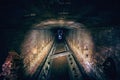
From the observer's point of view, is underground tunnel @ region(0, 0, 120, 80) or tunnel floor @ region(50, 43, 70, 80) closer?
underground tunnel @ region(0, 0, 120, 80)

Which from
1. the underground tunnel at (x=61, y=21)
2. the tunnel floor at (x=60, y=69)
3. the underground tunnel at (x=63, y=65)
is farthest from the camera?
the tunnel floor at (x=60, y=69)

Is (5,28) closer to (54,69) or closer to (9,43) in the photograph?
(9,43)

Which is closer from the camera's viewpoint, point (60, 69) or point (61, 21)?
point (61, 21)

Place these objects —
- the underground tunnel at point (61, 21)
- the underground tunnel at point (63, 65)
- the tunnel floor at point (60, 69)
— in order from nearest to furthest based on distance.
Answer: the underground tunnel at point (61, 21) < the underground tunnel at point (63, 65) < the tunnel floor at point (60, 69)

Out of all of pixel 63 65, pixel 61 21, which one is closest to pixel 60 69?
pixel 63 65

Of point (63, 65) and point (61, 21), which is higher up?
point (61, 21)

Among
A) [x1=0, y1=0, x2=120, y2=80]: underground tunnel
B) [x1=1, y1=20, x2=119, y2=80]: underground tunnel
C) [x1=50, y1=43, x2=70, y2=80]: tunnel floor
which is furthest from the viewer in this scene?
[x1=50, y1=43, x2=70, y2=80]: tunnel floor

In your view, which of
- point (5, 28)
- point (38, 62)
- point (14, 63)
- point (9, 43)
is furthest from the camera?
point (38, 62)

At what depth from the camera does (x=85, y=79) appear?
5.54 meters

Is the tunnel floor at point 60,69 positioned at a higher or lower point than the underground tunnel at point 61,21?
lower

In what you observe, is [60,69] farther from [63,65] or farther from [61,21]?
[61,21]

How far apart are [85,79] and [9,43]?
9.94 feet

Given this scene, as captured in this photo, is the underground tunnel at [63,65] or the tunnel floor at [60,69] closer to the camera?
the underground tunnel at [63,65]

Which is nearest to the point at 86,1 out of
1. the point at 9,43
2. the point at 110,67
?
the point at 9,43
